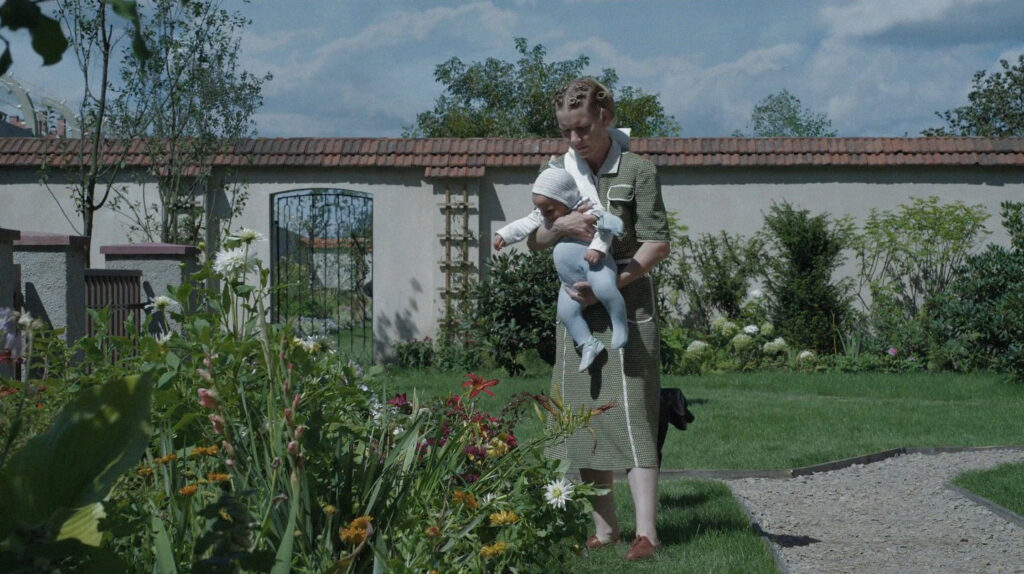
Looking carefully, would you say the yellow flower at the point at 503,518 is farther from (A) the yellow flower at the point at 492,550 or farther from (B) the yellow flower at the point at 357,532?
(B) the yellow flower at the point at 357,532

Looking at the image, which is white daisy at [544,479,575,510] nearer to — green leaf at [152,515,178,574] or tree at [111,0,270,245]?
green leaf at [152,515,178,574]

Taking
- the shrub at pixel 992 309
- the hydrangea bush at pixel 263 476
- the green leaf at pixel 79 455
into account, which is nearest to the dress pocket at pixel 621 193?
the hydrangea bush at pixel 263 476

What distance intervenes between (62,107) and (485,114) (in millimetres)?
23504

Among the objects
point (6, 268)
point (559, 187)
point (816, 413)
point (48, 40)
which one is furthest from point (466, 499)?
point (816, 413)

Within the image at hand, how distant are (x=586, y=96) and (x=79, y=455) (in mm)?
2470

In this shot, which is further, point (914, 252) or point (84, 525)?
point (914, 252)

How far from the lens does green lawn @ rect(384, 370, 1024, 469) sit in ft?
21.1

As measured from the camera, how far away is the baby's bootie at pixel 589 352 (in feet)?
12.2

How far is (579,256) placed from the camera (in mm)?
3697

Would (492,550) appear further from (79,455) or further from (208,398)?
(79,455)

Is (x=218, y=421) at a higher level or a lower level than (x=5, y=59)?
lower

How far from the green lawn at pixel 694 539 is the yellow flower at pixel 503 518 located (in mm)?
522

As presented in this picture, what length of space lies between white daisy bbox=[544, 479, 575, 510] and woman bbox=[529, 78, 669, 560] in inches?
26.7

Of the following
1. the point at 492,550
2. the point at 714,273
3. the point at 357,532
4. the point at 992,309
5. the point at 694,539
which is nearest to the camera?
the point at 357,532
